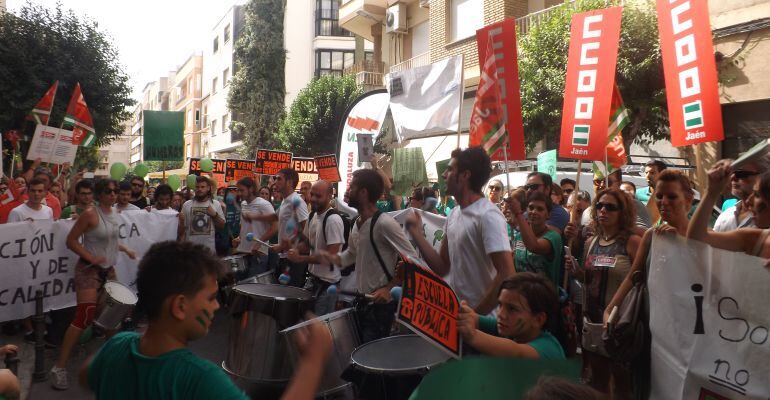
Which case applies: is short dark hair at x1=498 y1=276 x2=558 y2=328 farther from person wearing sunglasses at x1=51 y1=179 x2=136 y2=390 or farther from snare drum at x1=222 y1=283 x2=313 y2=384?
person wearing sunglasses at x1=51 y1=179 x2=136 y2=390

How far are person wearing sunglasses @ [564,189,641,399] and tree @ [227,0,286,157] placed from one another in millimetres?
35495

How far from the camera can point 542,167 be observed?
9500 mm

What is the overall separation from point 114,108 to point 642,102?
2014 cm

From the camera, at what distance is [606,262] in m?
4.13

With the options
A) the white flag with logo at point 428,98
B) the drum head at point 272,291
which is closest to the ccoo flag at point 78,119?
the white flag with logo at point 428,98

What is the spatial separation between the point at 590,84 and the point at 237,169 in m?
11.1

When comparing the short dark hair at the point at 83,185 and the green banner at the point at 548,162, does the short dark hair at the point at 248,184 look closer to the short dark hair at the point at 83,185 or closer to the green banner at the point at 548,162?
the short dark hair at the point at 83,185

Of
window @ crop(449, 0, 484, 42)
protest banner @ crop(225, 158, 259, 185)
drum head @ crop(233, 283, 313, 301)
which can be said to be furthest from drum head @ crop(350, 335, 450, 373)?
window @ crop(449, 0, 484, 42)

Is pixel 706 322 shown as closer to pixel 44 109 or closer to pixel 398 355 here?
pixel 398 355

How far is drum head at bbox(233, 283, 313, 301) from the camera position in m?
4.80

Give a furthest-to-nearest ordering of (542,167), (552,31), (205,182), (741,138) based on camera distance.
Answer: (552,31)
(741,138)
(542,167)
(205,182)

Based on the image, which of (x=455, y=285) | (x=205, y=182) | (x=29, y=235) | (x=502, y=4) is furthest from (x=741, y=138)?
(x=29, y=235)

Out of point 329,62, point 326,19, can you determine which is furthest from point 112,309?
point 326,19

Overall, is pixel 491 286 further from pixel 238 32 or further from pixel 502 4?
pixel 238 32
